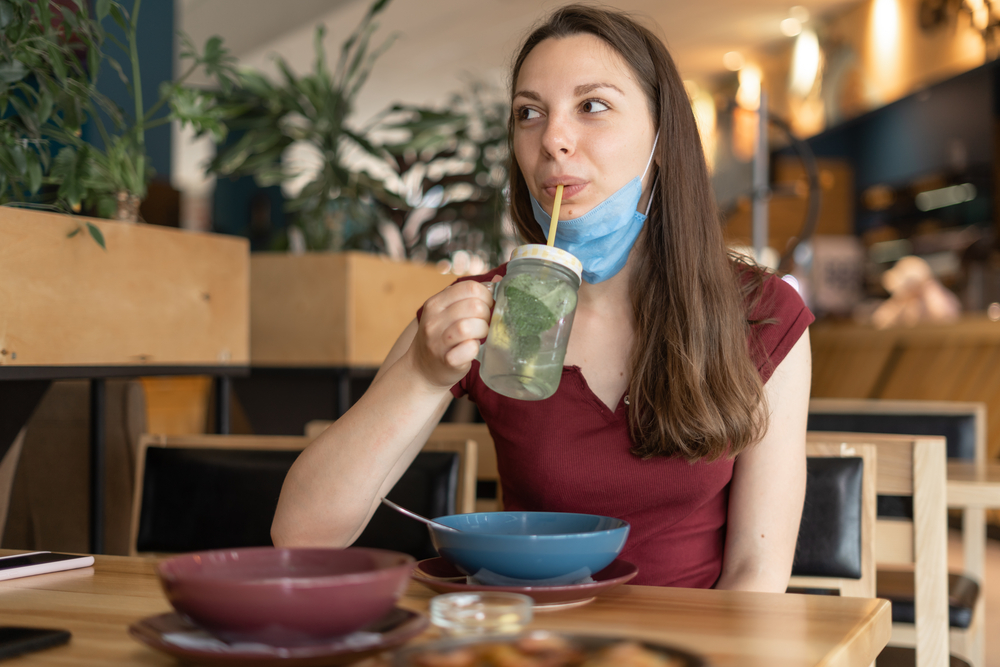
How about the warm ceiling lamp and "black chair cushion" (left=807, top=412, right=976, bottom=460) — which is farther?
the warm ceiling lamp

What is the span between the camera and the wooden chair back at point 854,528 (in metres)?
1.28

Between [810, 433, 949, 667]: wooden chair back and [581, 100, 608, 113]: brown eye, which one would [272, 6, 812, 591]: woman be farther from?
[810, 433, 949, 667]: wooden chair back

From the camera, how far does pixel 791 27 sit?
791cm

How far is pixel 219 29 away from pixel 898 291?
5.10 metres

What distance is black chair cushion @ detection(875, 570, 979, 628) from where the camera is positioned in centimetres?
161

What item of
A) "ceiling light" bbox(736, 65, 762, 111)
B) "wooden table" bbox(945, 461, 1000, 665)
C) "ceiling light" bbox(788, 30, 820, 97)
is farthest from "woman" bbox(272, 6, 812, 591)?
"ceiling light" bbox(736, 65, 762, 111)

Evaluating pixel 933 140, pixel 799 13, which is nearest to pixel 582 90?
pixel 933 140

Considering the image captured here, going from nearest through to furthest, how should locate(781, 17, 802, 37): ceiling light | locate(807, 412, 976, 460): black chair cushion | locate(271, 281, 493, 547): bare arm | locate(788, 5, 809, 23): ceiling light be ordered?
locate(271, 281, 493, 547): bare arm
locate(807, 412, 976, 460): black chair cushion
locate(788, 5, 809, 23): ceiling light
locate(781, 17, 802, 37): ceiling light

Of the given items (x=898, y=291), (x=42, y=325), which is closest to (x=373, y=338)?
(x=42, y=325)

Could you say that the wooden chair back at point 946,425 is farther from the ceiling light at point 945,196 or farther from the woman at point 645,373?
the ceiling light at point 945,196

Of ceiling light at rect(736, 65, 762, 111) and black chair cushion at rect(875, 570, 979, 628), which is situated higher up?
ceiling light at rect(736, 65, 762, 111)

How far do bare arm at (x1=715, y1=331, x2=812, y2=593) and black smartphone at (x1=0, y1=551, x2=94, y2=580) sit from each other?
2.46 ft

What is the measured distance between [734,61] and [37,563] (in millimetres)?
8796

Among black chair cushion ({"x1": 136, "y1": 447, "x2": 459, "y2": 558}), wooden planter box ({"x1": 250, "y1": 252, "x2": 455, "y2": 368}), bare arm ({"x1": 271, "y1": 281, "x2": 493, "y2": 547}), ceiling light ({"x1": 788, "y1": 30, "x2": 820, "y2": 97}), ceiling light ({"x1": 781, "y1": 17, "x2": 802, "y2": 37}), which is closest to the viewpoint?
bare arm ({"x1": 271, "y1": 281, "x2": 493, "y2": 547})
